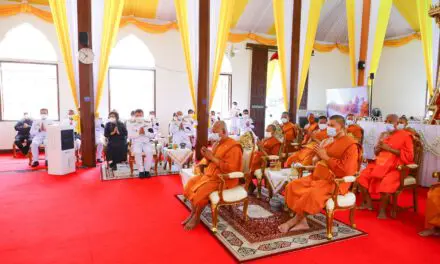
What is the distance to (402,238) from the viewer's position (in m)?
3.58

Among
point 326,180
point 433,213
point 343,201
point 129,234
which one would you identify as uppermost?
point 326,180

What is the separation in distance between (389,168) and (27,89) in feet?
33.2

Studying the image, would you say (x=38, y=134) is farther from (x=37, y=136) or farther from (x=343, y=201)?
(x=343, y=201)

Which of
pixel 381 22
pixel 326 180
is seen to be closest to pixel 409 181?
pixel 326 180

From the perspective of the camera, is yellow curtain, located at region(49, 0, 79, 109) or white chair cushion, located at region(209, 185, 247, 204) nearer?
white chair cushion, located at region(209, 185, 247, 204)

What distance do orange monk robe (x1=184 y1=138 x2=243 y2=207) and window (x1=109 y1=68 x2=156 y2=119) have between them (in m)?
7.47

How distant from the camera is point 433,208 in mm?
3543

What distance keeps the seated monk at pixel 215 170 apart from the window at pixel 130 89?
7.46 meters

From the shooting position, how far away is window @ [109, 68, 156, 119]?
1052 centimetres

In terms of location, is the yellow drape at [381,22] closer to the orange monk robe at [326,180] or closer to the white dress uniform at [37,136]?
the orange monk robe at [326,180]

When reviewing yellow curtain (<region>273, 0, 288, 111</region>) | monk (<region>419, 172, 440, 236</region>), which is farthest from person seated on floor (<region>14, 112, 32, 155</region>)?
monk (<region>419, 172, 440, 236</region>)

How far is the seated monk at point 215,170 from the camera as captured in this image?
3.71 meters

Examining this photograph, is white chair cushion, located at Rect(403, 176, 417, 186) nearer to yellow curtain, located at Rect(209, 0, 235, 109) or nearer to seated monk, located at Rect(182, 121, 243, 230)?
seated monk, located at Rect(182, 121, 243, 230)

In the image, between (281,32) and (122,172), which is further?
(281,32)
